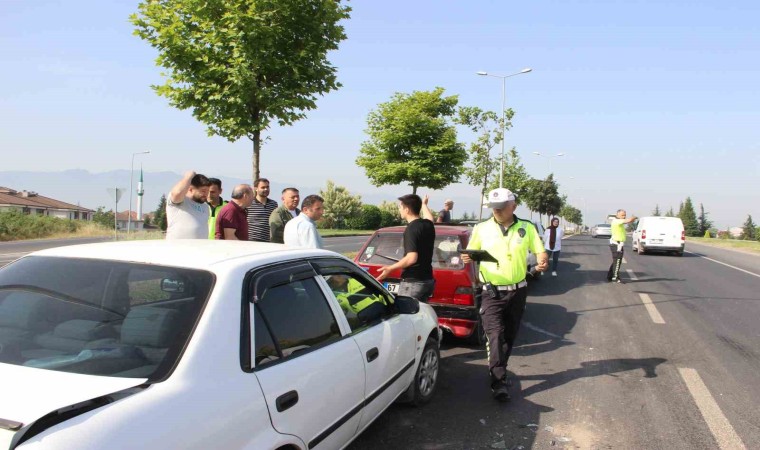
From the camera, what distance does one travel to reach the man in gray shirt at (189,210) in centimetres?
505

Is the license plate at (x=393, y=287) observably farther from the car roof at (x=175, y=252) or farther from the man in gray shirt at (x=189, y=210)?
the car roof at (x=175, y=252)

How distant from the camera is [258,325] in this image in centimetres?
236

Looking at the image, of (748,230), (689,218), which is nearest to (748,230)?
(748,230)

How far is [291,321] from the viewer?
8.63 ft

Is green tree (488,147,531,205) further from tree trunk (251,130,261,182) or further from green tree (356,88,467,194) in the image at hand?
tree trunk (251,130,261,182)

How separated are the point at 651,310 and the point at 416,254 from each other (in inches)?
241

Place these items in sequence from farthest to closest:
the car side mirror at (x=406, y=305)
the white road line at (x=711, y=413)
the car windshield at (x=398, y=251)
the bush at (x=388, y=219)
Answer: the bush at (x=388, y=219) → the car windshield at (x=398, y=251) → the car side mirror at (x=406, y=305) → the white road line at (x=711, y=413)

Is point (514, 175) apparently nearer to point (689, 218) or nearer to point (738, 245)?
point (738, 245)

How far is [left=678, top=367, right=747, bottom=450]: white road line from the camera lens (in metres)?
3.68

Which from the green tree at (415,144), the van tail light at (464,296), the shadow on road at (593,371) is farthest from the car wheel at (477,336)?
the green tree at (415,144)

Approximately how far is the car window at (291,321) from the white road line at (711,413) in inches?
120

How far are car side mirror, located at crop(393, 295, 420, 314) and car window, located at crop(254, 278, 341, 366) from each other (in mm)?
947

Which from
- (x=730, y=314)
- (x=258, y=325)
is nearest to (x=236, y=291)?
(x=258, y=325)

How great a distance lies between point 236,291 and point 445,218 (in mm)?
10277
